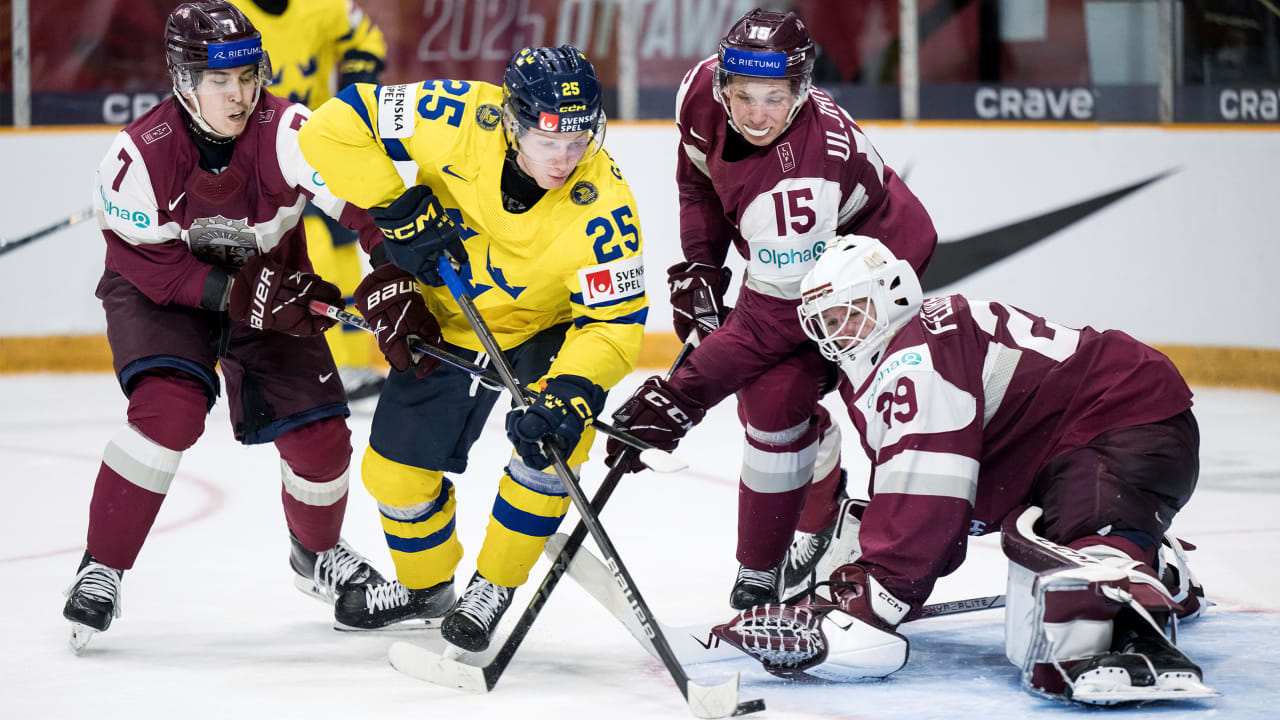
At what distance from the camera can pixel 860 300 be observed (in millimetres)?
2602

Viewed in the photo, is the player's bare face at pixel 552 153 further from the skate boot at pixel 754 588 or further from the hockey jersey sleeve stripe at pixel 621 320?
the skate boot at pixel 754 588

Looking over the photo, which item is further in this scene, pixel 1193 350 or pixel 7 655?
pixel 1193 350

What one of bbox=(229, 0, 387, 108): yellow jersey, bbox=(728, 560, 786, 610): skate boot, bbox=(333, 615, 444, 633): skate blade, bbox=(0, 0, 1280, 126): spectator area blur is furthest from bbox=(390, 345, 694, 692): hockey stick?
bbox=(0, 0, 1280, 126): spectator area blur

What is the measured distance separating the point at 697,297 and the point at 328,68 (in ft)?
8.72

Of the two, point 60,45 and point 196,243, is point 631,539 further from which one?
point 60,45

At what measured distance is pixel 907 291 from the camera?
8.63ft

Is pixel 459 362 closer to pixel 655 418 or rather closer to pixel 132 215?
pixel 655 418

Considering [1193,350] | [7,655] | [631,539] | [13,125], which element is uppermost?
[13,125]

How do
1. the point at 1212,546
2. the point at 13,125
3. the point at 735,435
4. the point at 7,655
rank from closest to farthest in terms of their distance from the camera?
the point at 7,655
the point at 1212,546
the point at 735,435
the point at 13,125

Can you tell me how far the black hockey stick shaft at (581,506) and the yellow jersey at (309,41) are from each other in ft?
8.80

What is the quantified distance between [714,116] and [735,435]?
2.01 meters

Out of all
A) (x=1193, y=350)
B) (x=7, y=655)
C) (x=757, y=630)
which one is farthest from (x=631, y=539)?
(x=1193, y=350)

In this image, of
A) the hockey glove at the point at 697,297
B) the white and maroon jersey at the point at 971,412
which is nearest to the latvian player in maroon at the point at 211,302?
the hockey glove at the point at 697,297

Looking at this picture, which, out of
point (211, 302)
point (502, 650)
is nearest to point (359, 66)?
point (211, 302)
